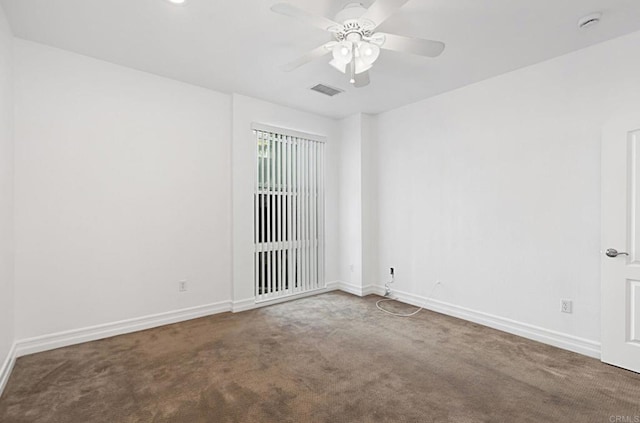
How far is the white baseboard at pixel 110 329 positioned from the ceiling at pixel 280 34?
2619 mm

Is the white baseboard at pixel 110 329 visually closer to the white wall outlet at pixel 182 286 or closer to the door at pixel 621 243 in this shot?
the white wall outlet at pixel 182 286

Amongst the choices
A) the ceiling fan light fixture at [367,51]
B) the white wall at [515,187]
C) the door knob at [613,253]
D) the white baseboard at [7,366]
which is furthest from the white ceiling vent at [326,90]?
the white baseboard at [7,366]

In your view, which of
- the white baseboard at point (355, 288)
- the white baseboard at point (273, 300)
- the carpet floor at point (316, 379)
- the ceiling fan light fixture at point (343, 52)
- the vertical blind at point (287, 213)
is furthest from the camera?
the white baseboard at point (355, 288)

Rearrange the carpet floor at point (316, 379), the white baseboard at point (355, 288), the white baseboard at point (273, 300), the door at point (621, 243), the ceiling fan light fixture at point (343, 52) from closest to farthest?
the carpet floor at point (316, 379), the ceiling fan light fixture at point (343, 52), the door at point (621, 243), the white baseboard at point (273, 300), the white baseboard at point (355, 288)

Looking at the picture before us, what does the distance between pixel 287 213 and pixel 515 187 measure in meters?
2.80

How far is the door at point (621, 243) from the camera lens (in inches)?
101

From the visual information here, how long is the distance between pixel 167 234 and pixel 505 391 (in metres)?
3.45

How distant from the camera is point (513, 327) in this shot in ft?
11.0

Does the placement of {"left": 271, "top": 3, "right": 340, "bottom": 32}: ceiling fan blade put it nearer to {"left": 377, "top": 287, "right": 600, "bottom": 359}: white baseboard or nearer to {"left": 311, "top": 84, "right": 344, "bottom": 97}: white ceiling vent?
{"left": 311, "top": 84, "right": 344, "bottom": 97}: white ceiling vent

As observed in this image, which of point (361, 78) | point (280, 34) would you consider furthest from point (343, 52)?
point (280, 34)

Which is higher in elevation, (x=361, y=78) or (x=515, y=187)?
(x=361, y=78)

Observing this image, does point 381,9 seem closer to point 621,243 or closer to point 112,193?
point 621,243

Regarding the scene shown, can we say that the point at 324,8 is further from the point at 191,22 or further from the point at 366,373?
the point at 366,373

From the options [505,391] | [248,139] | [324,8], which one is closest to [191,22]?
[324,8]
